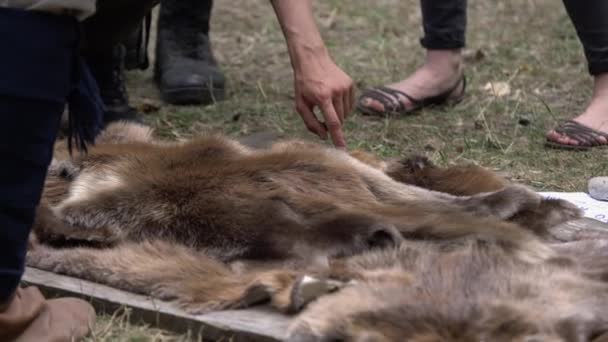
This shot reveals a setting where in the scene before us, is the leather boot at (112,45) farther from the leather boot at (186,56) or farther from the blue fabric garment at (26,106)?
the blue fabric garment at (26,106)

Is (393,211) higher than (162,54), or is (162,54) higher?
(393,211)

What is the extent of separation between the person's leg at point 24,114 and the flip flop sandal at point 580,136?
209 cm

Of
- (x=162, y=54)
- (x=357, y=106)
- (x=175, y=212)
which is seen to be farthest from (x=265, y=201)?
(x=162, y=54)

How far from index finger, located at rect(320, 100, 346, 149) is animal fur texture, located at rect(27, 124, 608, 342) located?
77mm

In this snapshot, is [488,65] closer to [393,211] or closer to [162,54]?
[162,54]

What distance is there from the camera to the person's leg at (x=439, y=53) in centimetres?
407

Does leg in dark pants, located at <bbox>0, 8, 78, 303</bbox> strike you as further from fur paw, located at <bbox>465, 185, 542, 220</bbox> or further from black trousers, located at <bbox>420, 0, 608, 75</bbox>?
black trousers, located at <bbox>420, 0, 608, 75</bbox>

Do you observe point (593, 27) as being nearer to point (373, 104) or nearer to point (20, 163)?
point (373, 104)

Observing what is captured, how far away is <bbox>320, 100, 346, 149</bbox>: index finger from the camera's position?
8.97 ft

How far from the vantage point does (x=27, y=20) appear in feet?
6.37

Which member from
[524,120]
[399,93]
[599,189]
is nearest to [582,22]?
[524,120]

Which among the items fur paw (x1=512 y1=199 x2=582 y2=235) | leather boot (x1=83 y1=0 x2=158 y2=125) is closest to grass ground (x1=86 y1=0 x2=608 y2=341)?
leather boot (x1=83 y1=0 x2=158 y2=125)

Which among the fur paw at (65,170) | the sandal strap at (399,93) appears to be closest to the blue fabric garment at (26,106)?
the fur paw at (65,170)

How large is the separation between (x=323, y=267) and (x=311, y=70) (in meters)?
0.63
